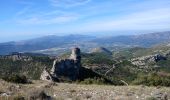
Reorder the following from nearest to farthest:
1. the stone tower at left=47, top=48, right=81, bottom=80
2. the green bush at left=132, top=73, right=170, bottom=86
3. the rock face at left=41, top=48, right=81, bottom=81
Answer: the green bush at left=132, top=73, right=170, bottom=86, the rock face at left=41, top=48, right=81, bottom=81, the stone tower at left=47, top=48, right=81, bottom=80

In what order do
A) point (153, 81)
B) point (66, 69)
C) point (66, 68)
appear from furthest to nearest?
point (66, 68)
point (66, 69)
point (153, 81)

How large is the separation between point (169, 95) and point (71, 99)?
5993mm

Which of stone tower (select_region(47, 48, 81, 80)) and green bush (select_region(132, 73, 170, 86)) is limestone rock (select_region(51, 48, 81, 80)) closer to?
stone tower (select_region(47, 48, 81, 80))

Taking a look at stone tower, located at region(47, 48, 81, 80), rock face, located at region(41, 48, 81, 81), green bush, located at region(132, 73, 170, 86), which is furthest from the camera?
stone tower, located at region(47, 48, 81, 80)

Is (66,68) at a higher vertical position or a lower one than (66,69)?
higher

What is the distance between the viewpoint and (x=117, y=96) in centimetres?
1995

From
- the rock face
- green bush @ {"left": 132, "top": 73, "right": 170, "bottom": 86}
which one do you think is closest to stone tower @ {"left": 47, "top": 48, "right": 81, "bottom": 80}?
the rock face

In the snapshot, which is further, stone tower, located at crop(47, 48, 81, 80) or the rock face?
stone tower, located at crop(47, 48, 81, 80)

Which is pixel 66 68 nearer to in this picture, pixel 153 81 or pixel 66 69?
pixel 66 69

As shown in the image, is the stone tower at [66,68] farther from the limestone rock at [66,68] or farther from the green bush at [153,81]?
the green bush at [153,81]

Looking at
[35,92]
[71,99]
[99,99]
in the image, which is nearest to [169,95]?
[99,99]

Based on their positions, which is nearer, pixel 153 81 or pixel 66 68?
pixel 153 81

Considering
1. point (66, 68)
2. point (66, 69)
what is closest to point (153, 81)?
point (66, 69)

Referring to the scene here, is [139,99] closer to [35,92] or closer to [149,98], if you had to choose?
[149,98]
